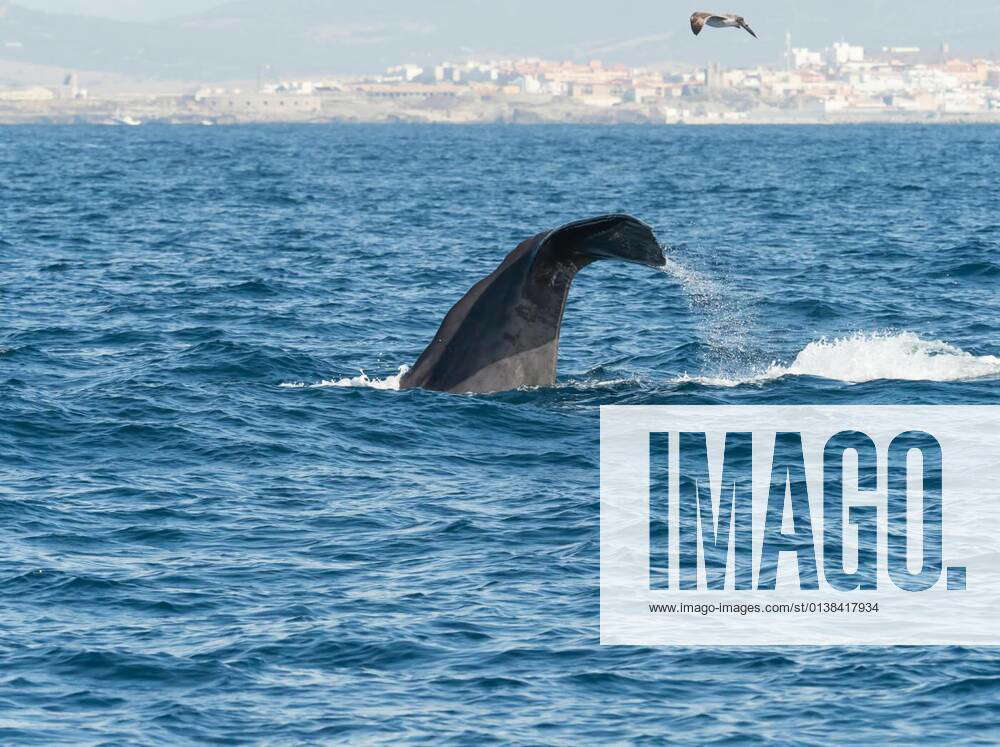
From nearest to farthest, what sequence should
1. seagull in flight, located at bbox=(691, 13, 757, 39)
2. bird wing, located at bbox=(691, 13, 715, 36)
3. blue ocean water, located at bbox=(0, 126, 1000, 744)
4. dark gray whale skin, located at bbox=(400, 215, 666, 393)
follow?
1. blue ocean water, located at bbox=(0, 126, 1000, 744)
2. dark gray whale skin, located at bbox=(400, 215, 666, 393)
3. seagull in flight, located at bbox=(691, 13, 757, 39)
4. bird wing, located at bbox=(691, 13, 715, 36)

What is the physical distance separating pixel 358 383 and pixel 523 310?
516 centimetres

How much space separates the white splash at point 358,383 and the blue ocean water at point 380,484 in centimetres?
9

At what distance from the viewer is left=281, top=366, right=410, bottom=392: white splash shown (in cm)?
2211

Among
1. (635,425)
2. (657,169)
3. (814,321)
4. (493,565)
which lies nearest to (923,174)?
(657,169)

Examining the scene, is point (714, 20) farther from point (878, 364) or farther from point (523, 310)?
point (878, 364)

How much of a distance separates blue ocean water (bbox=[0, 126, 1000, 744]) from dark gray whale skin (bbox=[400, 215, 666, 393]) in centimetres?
42

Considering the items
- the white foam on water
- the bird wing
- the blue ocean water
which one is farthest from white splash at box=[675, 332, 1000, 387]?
the bird wing

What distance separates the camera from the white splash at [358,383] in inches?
870

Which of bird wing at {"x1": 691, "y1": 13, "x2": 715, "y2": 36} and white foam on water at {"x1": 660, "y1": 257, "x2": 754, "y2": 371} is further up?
bird wing at {"x1": 691, "y1": 13, "x2": 715, "y2": 36}

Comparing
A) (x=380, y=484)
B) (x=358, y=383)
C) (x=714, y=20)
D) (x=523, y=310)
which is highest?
(x=714, y=20)

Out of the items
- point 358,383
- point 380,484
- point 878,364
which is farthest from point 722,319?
point 380,484

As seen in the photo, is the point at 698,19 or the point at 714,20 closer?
the point at 714,20

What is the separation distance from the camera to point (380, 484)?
1744cm

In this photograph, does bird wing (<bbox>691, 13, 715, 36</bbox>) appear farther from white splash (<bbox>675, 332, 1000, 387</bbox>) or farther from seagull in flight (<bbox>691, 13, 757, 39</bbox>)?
white splash (<bbox>675, 332, 1000, 387</bbox>)
